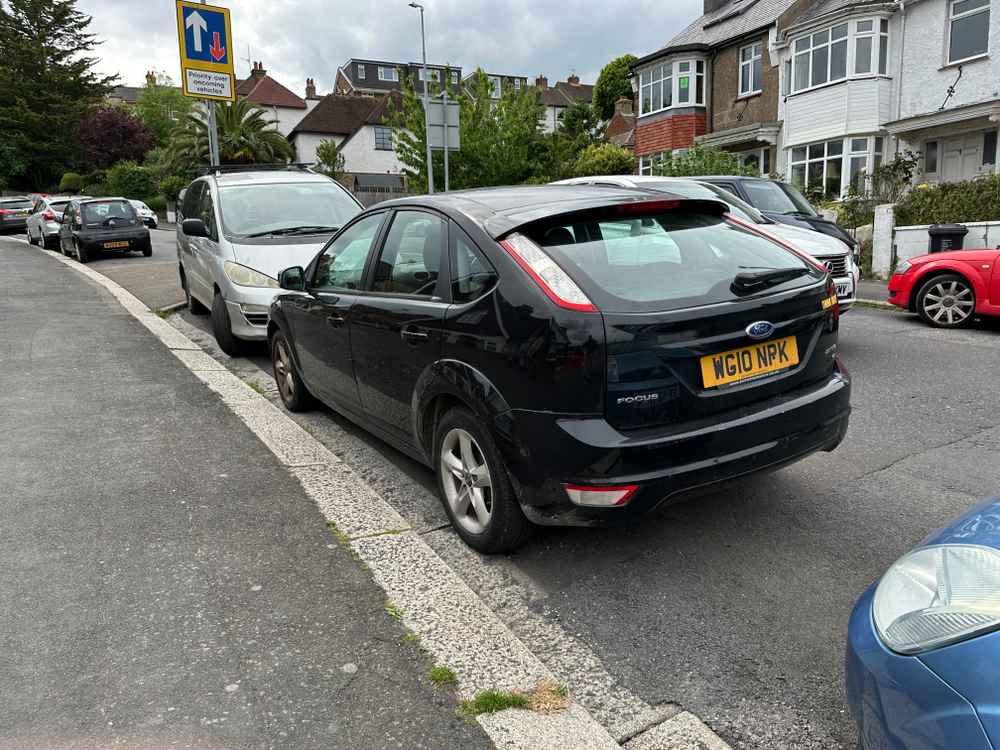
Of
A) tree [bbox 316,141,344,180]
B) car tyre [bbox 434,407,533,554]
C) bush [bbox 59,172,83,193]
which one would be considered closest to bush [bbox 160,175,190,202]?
tree [bbox 316,141,344,180]

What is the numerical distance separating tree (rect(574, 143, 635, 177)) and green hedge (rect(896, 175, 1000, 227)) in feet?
65.5

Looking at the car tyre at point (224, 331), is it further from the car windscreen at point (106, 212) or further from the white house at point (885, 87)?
the white house at point (885, 87)

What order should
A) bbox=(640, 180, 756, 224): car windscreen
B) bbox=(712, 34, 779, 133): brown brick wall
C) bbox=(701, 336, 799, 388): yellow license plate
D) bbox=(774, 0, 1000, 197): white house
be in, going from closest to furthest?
bbox=(701, 336, 799, 388): yellow license plate, bbox=(640, 180, 756, 224): car windscreen, bbox=(774, 0, 1000, 197): white house, bbox=(712, 34, 779, 133): brown brick wall

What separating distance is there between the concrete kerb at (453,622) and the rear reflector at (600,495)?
0.57 m

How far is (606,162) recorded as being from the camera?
3319cm

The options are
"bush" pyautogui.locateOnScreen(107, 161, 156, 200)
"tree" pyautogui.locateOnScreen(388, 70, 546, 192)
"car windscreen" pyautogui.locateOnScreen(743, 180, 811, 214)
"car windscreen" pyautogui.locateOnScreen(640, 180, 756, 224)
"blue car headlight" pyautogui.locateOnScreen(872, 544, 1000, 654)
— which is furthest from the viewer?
"bush" pyautogui.locateOnScreen(107, 161, 156, 200)

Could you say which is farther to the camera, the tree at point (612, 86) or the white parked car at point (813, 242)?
the tree at point (612, 86)

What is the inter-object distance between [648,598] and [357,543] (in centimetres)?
139

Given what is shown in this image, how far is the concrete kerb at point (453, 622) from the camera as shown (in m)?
2.43

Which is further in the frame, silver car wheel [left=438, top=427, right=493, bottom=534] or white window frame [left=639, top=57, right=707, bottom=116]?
white window frame [left=639, top=57, right=707, bottom=116]

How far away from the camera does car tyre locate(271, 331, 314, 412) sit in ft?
19.1

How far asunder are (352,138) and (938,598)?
6468 centimetres

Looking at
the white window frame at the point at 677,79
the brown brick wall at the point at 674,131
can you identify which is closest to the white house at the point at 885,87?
the white window frame at the point at 677,79

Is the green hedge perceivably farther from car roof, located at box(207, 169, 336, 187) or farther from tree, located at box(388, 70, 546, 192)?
tree, located at box(388, 70, 546, 192)
